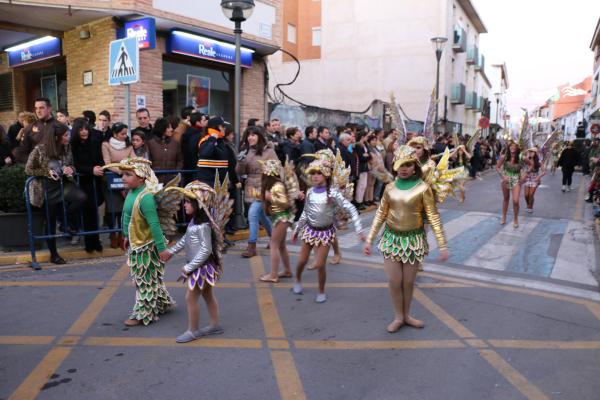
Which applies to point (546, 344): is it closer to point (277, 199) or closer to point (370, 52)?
point (277, 199)

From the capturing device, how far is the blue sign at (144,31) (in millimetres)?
10219

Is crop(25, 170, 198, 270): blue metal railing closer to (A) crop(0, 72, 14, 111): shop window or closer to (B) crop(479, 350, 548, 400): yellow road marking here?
(B) crop(479, 350, 548, 400): yellow road marking

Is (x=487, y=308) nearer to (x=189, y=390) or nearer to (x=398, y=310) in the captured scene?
(x=398, y=310)

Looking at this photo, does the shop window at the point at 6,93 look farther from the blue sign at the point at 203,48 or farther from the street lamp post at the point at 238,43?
the street lamp post at the point at 238,43

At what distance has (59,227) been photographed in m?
7.88

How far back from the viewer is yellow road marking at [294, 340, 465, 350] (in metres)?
4.30

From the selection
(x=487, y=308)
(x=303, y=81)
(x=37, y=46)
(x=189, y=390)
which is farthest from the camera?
(x=303, y=81)

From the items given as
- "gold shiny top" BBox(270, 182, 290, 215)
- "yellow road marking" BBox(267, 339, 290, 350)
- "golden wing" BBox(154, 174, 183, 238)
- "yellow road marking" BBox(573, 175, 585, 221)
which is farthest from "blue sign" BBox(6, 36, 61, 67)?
"yellow road marking" BBox(573, 175, 585, 221)

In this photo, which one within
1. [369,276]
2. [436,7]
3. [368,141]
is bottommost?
[369,276]

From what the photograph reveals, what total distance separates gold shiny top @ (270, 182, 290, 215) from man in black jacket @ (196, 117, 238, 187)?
1.85 m

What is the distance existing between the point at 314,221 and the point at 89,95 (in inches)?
321

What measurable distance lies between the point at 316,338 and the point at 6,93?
13.0 m

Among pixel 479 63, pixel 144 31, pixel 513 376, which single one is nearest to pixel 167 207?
pixel 513 376

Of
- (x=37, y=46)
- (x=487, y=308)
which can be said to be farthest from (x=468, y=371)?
(x=37, y=46)
